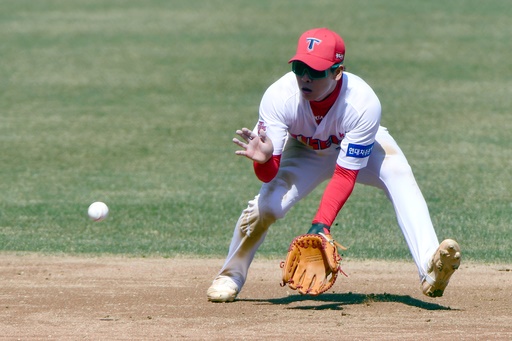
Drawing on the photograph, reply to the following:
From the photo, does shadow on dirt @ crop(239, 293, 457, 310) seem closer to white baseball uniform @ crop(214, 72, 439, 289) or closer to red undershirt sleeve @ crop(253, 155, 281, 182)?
white baseball uniform @ crop(214, 72, 439, 289)

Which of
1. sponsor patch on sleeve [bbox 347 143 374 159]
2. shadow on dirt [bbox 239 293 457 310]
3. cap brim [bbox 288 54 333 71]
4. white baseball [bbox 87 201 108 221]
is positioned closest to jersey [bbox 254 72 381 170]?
sponsor patch on sleeve [bbox 347 143 374 159]

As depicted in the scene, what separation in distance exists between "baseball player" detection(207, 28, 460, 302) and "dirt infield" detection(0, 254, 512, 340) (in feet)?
1.14

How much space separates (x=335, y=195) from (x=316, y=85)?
737 millimetres

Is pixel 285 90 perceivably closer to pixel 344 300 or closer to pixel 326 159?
pixel 326 159

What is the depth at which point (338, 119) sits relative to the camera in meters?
6.58

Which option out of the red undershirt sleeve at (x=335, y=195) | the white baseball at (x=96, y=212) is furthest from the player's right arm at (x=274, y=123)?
the white baseball at (x=96, y=212)

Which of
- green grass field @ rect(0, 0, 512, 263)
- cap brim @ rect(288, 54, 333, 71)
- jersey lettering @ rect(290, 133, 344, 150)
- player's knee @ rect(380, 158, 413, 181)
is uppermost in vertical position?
cap brim @ rect(288, 54, 333, 71)

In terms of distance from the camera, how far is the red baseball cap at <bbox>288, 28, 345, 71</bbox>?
630cm

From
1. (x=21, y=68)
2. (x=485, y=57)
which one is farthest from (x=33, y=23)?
(x=485, y=57)

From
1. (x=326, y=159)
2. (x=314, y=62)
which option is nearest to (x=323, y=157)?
(x=326, y=159)

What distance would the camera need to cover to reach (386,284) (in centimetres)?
770

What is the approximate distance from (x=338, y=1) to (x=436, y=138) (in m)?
12.6

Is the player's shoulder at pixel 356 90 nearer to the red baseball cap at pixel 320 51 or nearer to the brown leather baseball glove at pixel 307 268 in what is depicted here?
the red baseball cap at pixel 320 51

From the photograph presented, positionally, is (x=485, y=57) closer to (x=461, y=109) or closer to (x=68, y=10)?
(x=461, y=109)
